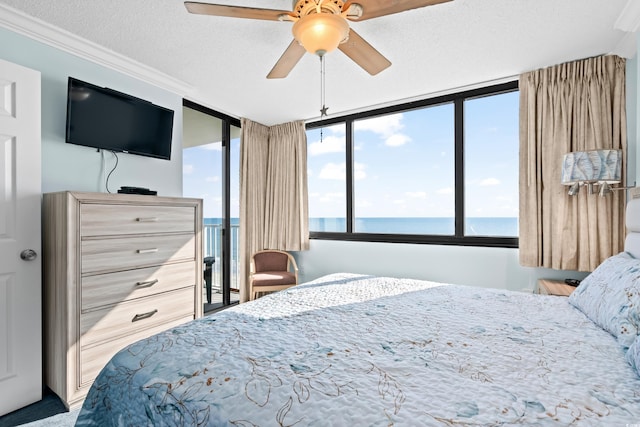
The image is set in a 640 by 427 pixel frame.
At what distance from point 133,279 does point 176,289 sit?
1.25 feet

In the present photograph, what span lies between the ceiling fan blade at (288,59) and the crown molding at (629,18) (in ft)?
6.77

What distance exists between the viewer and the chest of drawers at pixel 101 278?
1948 mm

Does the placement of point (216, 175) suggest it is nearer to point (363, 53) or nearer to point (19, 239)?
point (19, 239)

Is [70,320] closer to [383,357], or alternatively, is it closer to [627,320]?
[383,357]

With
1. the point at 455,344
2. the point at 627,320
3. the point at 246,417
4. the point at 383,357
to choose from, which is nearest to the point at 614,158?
the point at 627,320

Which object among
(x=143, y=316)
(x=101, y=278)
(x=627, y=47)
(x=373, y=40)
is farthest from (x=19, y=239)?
(x=627, y=47)

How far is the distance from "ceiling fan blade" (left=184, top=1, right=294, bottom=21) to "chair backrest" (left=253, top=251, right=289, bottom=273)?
3036 millimetres

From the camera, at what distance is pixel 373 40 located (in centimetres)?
236

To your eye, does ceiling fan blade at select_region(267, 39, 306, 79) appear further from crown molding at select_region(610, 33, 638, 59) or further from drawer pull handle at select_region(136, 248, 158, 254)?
crown molding at select_region(610, 33, 638, 59)

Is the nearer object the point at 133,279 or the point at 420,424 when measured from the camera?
the point at 420,424

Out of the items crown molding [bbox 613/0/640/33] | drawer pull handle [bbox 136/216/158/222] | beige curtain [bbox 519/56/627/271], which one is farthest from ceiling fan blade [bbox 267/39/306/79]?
beige curtain [bbox 519/56/627/271]

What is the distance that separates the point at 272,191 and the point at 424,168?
21.5 ft

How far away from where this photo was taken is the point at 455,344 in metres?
1.17

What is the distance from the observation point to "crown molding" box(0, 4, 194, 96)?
2.04 meters
